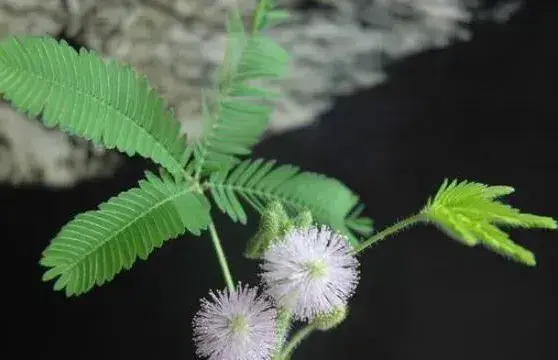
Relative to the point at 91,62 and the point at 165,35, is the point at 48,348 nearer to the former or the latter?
the point at 165,35

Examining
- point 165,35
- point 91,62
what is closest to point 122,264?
point 91,62

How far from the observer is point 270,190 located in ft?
2.81

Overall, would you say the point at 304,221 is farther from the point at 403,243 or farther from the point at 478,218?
the point at 403,243

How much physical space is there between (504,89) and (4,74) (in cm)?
69

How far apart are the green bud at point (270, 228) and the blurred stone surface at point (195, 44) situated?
0.48 meters

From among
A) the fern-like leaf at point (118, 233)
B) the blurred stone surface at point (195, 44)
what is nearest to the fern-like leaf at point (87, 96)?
the fern-like leaf at point (118, 233)

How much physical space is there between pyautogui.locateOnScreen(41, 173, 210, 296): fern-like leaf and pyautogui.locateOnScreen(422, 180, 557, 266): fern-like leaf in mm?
213

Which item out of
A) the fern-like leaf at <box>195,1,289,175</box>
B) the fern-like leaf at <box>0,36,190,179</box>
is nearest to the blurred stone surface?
the fern-like leaf at <box>195,1,289,175</box>

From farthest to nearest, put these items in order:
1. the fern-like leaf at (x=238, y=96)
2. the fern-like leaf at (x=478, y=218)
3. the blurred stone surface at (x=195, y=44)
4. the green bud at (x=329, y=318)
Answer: the blurred stone surface at (x=195, y=44)
the fern-like leaf at (x=238, y=96)
the green bud at (x=329, y=318)
the fern-like leaf at (x=478, y=218)

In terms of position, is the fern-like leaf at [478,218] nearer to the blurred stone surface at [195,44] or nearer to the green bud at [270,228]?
the green bud at [270,228]

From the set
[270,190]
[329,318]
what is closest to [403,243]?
[270,190]

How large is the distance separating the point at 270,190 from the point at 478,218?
0.92 ft

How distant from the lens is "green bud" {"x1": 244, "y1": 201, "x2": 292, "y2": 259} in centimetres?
71

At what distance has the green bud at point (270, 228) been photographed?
2.33 feet
